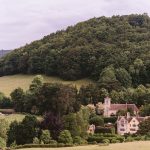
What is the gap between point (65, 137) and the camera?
236 feet

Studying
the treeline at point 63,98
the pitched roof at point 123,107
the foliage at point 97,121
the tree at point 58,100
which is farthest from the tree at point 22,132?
the pitched roof at point 123,107

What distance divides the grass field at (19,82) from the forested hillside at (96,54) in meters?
2.08

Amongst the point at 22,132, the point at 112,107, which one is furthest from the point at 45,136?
the point at 112,107

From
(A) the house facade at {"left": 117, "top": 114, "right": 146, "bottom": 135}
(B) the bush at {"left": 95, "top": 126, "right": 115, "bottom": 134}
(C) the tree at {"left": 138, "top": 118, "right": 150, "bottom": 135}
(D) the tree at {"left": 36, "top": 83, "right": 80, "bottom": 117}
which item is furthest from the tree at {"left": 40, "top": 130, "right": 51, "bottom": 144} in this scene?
(A) the house facade at {"left": 117, "top": 114, "right": 146, "bottom": 135}

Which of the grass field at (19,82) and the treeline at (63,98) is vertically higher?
the grass field at (19,82)

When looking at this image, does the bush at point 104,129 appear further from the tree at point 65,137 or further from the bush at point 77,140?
the tree at point 65,137

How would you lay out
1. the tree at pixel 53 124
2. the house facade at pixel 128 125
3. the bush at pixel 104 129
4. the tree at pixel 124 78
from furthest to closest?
1. the tree at pixel 124 78
2. the house facade at pixel 128 125
3. the bush at pixel 104 129
4. the tree at pixel 53 124

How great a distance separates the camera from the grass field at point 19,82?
444 ft

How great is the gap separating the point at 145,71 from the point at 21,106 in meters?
34.7

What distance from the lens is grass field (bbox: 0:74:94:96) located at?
135375mm

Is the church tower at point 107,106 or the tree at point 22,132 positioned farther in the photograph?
the church tower at point 107,106

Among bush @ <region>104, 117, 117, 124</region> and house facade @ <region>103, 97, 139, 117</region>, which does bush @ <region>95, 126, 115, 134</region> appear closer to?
bush @ <region>104, 117, 117, 124</region>

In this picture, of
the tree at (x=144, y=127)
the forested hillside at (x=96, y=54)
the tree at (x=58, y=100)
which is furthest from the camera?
the forested hillside at (x=96, y=54)

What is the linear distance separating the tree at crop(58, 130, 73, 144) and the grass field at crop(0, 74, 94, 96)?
59070mm
